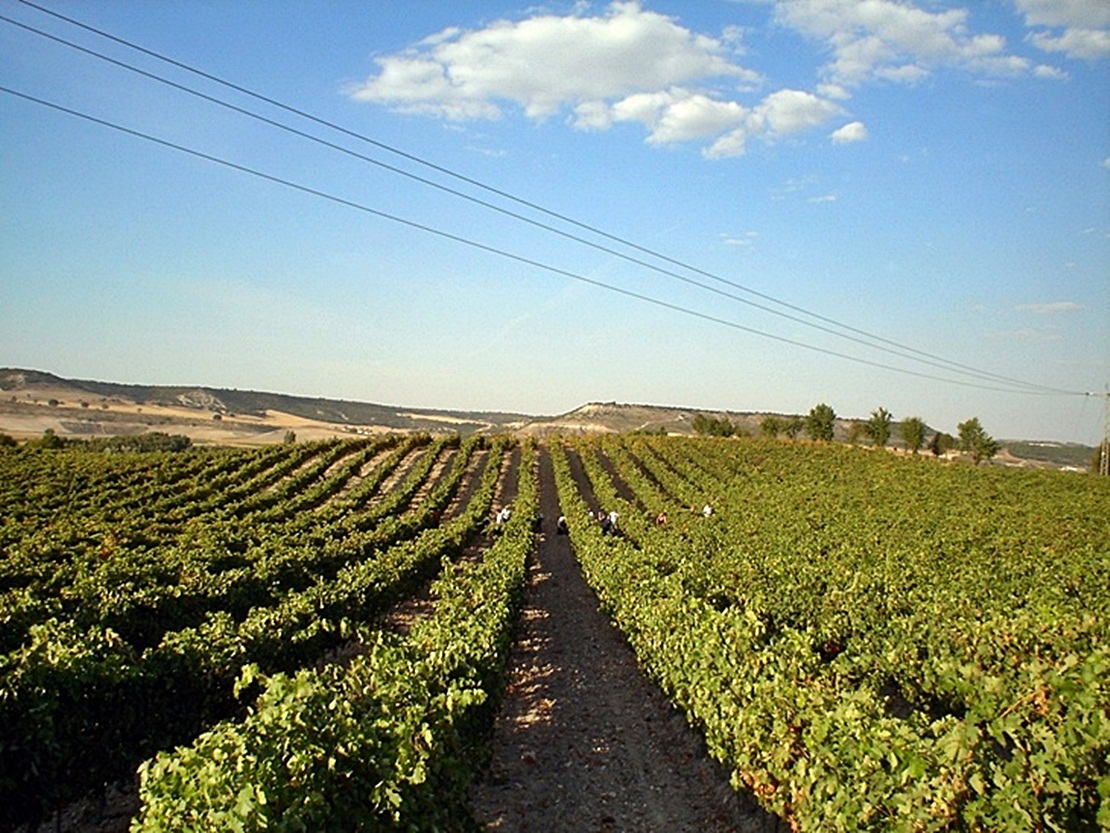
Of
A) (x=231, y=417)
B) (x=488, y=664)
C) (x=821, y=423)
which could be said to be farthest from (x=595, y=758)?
(x=231, y=417)

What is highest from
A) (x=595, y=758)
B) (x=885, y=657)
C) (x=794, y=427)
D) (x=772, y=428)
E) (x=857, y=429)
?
(x=857, y=429)

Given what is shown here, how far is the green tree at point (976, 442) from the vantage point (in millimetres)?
100312

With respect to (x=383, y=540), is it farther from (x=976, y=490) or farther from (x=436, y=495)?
(x=976, y=490)

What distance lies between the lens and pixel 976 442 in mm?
102562

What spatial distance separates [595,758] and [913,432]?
101 m

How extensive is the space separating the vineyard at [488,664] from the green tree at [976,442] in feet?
240

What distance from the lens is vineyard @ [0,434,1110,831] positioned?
5988 mm

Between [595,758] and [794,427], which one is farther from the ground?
[794,427]

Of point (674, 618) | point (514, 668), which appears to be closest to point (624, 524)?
point (514, 668)

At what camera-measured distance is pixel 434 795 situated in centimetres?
697

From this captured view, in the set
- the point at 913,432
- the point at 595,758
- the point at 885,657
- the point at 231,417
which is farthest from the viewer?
the point at 231,417

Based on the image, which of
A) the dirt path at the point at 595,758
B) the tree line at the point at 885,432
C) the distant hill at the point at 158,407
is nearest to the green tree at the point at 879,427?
the tree line at the point at 885,432

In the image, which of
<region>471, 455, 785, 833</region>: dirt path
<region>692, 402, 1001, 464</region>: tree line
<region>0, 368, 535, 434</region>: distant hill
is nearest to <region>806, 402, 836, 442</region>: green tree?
<region>692, 402, 1001, 464</region>: tree line

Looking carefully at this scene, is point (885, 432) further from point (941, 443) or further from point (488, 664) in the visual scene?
point (488, 664)
